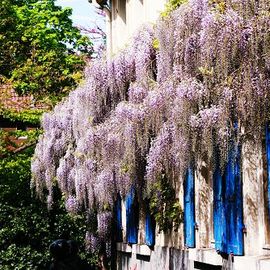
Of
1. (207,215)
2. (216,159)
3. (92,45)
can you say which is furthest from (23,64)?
(216,159)

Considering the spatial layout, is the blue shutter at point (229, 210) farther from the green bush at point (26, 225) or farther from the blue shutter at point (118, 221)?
the green bush at point (26, 225)

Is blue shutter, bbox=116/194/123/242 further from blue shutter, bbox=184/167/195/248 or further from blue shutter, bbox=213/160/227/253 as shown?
blue shutter, bbox=213/160/227/253

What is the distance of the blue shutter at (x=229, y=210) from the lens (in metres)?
10.3

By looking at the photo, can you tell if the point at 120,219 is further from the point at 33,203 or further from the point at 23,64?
the point at 23,64

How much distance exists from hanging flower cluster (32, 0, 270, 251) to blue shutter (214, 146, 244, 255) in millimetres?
629

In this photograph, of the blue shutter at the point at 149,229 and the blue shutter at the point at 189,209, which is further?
the blue shutter at the point at 149,229

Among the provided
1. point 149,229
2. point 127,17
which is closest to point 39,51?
point 127,17

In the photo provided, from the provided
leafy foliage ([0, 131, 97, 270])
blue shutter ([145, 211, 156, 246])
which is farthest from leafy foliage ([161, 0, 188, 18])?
leafy foliage ([0, 131, 97, 270])

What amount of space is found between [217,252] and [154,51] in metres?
3.21

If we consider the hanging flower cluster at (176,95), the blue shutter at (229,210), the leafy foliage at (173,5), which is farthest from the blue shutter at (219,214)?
the leafy foliage at (173,5)

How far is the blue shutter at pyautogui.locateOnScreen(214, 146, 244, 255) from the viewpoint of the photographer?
10.3 metres

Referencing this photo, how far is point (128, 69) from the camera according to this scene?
1303 centimetres

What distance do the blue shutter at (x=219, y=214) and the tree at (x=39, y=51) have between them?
9.44 meters

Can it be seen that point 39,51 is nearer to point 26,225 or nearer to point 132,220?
point 26,225
